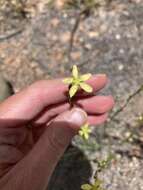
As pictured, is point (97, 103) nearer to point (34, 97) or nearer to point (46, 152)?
point (34, 97)

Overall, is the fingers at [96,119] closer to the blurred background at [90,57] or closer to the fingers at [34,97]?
the fingers at [34,97]

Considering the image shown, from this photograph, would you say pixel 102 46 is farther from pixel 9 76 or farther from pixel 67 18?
pixel 9 76

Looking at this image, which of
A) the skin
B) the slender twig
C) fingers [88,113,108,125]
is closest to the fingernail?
the skin

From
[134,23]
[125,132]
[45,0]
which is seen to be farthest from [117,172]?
[45,0]

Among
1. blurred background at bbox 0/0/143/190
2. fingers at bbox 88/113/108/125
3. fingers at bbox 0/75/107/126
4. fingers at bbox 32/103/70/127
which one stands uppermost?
fingers at bbox 0/75/107/126

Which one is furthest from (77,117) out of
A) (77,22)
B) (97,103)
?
(77,22)

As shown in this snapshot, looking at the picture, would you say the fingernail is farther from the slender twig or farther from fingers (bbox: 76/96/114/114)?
the slender twig
